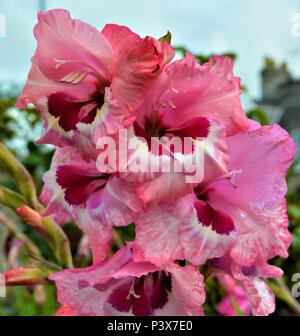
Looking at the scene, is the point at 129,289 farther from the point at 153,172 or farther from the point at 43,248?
the point at 43,248

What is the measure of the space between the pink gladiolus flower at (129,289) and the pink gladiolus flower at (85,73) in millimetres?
127

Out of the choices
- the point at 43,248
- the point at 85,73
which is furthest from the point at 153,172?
the point at 43,248

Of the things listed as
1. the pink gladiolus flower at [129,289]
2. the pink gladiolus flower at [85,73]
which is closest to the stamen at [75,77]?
the pink gladiolus flower at [85,73]

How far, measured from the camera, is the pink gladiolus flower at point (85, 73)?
1.54ft

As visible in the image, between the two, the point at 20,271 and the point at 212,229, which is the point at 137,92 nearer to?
the point at 212,229

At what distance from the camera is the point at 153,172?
458mm

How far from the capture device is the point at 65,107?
1.71 ft

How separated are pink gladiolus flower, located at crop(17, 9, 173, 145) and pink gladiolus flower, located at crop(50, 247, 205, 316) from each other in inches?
5.0

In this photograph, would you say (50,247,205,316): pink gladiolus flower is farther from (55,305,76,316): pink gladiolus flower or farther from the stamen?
the stamen

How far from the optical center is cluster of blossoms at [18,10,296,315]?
18.6 inches

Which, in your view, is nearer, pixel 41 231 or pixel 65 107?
pixel 65 107

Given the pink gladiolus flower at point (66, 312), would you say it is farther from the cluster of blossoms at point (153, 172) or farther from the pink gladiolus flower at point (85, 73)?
the pink gladiolus flower at point (85, 73)
